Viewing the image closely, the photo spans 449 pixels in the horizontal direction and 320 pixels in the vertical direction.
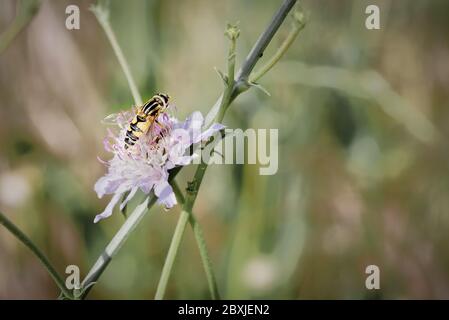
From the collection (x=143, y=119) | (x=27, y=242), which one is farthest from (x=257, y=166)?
(x=27, y=242)

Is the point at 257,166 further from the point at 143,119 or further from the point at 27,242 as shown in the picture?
the point at 27,242

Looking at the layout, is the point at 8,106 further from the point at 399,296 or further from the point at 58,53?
the point at 399,296

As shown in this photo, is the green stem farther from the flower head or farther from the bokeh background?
the bokeh background

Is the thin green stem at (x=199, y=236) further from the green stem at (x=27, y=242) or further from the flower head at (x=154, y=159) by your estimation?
the green stem at (x=27, y=242)

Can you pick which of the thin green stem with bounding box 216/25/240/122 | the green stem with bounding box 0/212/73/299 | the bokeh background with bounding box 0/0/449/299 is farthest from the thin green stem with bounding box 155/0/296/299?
the bokeh background with bounding box 0/0/449/299

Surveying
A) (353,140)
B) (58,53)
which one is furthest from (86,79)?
(353,140)

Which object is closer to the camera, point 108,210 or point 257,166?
point 108,210
